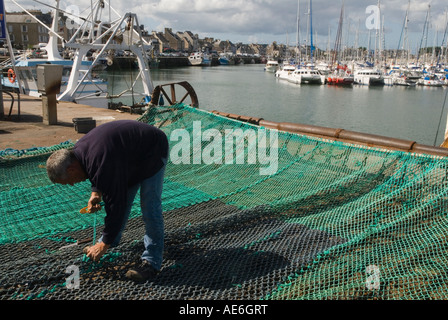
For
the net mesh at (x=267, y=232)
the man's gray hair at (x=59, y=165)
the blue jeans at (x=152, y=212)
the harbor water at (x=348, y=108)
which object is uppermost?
the man's gray hair at (x=59, y=165)

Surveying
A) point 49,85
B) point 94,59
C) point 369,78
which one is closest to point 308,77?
point 369,78

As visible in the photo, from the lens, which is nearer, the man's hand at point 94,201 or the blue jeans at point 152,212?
the man's hand at point 94,201

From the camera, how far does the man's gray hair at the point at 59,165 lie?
104 inches

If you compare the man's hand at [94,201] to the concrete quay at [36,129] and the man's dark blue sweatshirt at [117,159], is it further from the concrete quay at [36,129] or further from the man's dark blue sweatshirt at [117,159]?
the concrete quay at [36,129]

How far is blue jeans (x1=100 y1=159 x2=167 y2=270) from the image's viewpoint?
298cm

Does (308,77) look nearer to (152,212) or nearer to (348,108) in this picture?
(348,108)

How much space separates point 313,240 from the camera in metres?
3.69

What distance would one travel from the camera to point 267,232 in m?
3.88

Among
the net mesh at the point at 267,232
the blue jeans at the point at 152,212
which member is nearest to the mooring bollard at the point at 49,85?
the net mesh at the point at 267,232

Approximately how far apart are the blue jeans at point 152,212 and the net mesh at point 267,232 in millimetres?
173

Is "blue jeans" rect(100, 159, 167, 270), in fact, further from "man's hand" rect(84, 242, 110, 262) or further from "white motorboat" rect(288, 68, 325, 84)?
"white motorboat" rect(288, 68, 325, 84)

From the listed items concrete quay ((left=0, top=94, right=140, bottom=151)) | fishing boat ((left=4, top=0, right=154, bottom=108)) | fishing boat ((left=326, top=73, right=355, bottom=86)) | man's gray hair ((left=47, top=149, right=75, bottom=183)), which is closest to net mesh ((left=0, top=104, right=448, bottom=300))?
man's gray hair ((left=47, top=149, right=75, bottom=183))

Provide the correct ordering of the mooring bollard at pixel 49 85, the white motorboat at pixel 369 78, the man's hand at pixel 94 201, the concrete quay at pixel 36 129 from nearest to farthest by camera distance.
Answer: the man's hand at pixel 94 201, the concrete quay at pixel 36 129, the mooring bollard at pixel 49 85, the white motorboat at pixel 369 78

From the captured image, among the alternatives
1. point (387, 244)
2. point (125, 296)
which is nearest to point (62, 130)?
point (125, 296)
